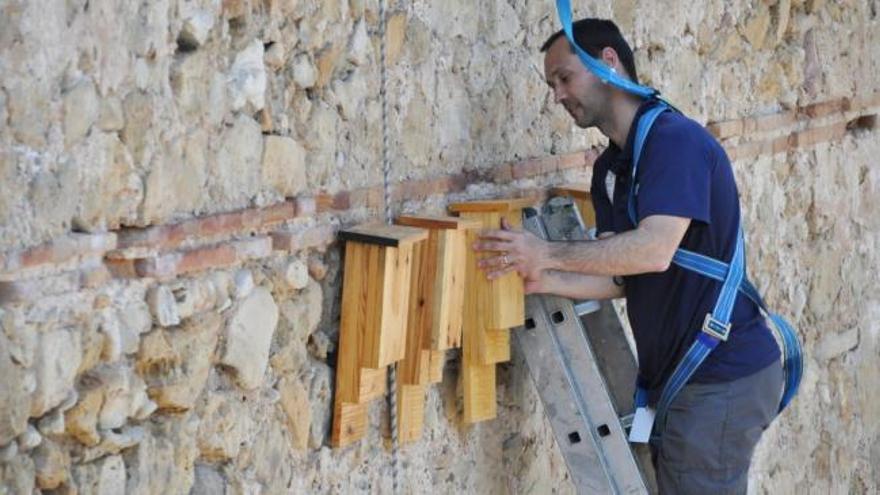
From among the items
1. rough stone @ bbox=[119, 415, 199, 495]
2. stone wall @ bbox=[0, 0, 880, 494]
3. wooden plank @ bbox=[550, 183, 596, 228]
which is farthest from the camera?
wooden plank @ bbox=[550, 183, 596, 228]

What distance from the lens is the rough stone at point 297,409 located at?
374 cm

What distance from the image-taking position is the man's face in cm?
423

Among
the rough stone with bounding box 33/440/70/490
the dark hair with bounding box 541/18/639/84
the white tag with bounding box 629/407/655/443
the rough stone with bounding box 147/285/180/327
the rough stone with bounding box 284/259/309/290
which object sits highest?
the dark hair with bounding box 541/18/639/84

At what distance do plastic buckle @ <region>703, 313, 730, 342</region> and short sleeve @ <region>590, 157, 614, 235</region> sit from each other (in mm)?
343

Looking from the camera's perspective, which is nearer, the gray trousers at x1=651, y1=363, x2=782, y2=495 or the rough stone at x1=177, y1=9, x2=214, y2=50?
the rough stone at x1=177, y1=9, x2=214, y2=50

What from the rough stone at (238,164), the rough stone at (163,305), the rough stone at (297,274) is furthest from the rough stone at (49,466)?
the rough stone at (297,274)

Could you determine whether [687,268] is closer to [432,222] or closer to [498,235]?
[498,235]

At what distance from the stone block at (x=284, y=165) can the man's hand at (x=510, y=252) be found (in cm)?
60

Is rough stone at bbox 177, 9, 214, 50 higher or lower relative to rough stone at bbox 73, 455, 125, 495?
higher

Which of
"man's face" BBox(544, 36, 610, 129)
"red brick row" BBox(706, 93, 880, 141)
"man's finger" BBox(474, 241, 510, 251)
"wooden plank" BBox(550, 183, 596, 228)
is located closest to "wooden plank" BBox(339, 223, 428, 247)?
"man's finger" BBox(474, 241, 510, 251)

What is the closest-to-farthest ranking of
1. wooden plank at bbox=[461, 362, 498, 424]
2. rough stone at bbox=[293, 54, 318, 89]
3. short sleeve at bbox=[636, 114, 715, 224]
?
rough stone at bbox=[293, 54, 318, 89] < short sleeve at bbox=[636, 114, 715, 224] < wooden plank at bbox=[461, 362, 498, 424]

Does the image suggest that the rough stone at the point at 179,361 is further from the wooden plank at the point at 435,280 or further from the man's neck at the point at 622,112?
the man's neck at the point at 622,112

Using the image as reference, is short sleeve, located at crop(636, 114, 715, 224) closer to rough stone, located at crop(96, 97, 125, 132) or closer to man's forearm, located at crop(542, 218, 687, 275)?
man's forearm, located at crop(542, 218, 687, 275)

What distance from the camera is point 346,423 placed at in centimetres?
391
